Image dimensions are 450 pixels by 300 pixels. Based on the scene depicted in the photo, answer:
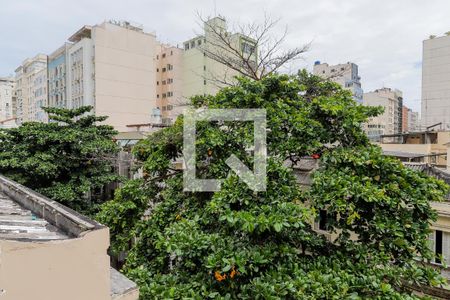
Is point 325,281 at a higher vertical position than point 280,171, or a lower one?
lower

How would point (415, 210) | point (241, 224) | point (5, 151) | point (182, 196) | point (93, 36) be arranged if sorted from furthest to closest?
point (93, 36)
point (5, 151)
point (182, 196)
point (415, 210)
point (241, 224)

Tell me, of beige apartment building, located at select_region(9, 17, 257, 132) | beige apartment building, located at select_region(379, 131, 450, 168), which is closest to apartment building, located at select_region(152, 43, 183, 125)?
beige apartment building, located at select_region(9, 17, 257, 132)

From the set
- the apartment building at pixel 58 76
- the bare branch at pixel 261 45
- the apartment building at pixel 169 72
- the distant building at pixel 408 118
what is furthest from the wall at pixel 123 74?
the distant building at pixel 408 118

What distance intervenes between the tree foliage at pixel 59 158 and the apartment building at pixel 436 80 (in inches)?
1226

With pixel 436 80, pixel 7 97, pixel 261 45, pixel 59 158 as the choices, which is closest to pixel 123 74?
pixel 59 158

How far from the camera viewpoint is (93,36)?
24.6 meters

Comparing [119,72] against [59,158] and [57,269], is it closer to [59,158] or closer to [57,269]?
[59,158]

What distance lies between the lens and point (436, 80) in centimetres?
2998

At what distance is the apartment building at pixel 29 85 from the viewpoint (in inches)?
1335

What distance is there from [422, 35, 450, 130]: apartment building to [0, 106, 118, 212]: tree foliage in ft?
102

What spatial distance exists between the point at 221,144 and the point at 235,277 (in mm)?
1611

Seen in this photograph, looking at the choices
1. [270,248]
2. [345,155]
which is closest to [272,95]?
[345,155]

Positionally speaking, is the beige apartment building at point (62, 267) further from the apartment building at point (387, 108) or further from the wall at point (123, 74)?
the apartment building at point (387, 108)

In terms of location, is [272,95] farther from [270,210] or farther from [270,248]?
[270,248]
